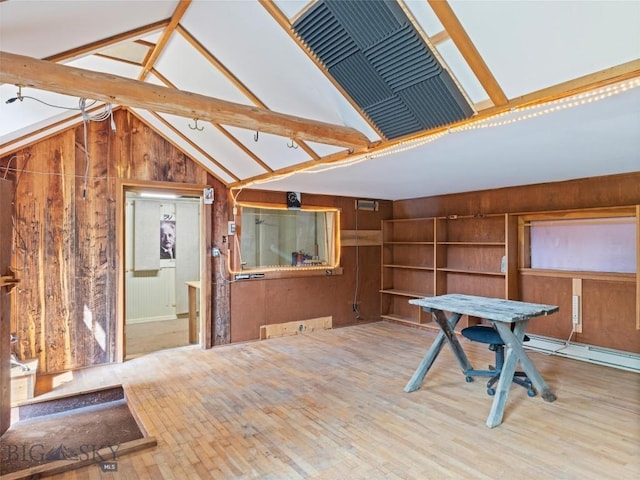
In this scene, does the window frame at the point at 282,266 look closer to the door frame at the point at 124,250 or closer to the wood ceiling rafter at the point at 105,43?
the door frame at the point at 124,250

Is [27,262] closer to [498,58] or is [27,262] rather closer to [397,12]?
[397,12]

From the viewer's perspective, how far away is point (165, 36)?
2910mm

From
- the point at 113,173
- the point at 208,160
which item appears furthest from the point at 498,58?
the point at 113,173

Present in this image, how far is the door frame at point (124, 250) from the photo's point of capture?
4371 mm

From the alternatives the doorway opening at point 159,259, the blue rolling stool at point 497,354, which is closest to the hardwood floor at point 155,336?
the doorway opening at point 159,259

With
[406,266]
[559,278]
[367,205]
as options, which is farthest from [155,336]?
[559,278]

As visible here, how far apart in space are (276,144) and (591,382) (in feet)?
12.4

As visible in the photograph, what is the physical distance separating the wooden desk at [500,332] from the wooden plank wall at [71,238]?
347 centimetres

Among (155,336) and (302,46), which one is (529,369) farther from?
(155,336)

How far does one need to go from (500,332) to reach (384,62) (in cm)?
225

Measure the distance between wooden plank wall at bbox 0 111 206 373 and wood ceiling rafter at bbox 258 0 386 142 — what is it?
2.76 m

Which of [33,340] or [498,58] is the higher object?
[498,58]

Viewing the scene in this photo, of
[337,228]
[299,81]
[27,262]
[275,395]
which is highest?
[299,81]

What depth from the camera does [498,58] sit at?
207cm
